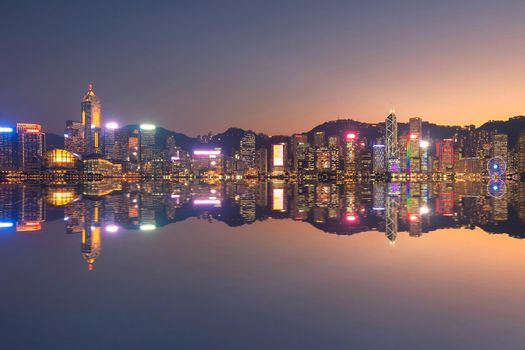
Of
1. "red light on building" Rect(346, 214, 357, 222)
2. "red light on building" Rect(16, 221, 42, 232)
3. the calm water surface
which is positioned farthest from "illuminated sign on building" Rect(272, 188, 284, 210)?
"red light on building" Rect(16, 221, 42, 232)

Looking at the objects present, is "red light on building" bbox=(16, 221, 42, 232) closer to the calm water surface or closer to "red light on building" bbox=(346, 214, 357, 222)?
the calm water surface

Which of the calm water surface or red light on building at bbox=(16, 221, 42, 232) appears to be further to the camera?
red light on building at bbox=(16, 221, 42, 232)

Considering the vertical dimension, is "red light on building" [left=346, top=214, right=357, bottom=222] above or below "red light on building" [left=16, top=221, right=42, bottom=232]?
below

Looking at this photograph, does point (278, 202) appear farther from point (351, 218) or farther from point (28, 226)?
point (28, 226)

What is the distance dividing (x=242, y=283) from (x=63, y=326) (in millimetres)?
4482

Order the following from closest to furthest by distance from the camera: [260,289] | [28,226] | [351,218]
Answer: [260,289]
[28,226]
[351,218]

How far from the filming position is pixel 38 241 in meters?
18.1

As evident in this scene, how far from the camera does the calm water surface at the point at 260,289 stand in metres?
7.75

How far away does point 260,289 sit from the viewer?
10797 millimetres

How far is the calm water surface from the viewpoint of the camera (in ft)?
25.4

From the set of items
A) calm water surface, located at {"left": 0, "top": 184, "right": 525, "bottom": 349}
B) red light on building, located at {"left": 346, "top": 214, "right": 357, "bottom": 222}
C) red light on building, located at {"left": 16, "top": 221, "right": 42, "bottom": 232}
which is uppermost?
red light on building, located at {"left": 16, "top": 221, "right": 42, "bottom": 232}

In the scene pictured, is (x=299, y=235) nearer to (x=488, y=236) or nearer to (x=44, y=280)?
(x=488, y=236)

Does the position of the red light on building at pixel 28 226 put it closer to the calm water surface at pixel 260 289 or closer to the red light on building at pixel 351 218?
the calm water surface at pixel 260 289

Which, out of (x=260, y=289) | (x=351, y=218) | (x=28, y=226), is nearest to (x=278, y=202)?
(x=351, y=218)
